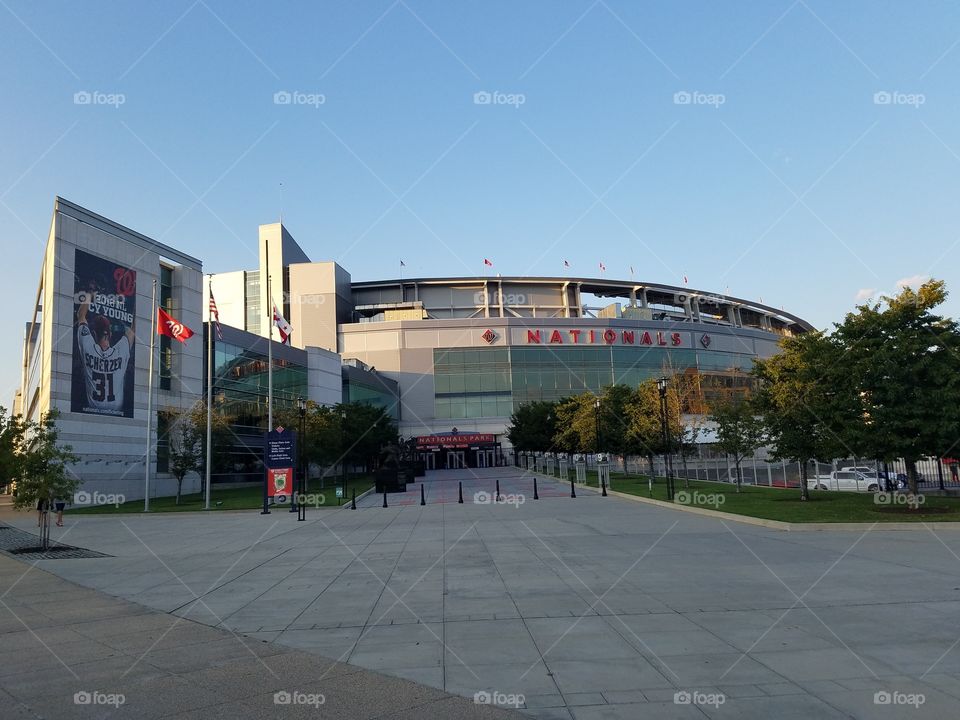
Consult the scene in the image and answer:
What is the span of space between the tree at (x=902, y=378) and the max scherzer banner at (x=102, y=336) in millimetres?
39551

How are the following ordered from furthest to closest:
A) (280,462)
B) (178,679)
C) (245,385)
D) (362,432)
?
(362,432)
(245,385)
(280,462)
(178,679)

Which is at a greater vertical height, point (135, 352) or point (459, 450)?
point (135, 352)

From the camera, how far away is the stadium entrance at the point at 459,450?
86.7m

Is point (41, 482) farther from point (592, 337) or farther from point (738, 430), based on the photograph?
point (592, 337)

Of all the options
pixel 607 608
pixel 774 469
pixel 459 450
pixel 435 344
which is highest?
pixel 435 344

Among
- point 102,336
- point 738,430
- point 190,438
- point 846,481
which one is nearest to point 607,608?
point 738,430

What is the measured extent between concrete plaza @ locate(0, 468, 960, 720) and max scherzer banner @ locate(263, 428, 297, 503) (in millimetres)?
9127

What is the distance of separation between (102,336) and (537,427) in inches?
1558

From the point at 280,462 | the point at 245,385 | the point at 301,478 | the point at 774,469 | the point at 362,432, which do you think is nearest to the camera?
the point at 280,462

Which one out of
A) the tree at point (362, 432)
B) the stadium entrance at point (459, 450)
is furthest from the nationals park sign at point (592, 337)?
the tree at point (362, 432)

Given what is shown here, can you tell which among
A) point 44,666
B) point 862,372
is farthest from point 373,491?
point 44,666

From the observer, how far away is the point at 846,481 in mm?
34438

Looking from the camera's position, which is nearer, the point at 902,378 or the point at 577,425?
the point at 902,378

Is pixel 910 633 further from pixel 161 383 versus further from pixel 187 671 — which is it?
pixel 161 383
